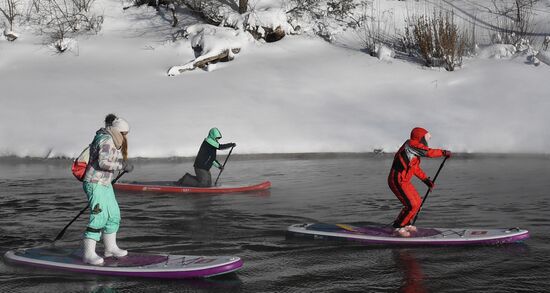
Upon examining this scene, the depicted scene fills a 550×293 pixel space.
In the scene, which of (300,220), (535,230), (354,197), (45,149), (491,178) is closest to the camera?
(535,230)

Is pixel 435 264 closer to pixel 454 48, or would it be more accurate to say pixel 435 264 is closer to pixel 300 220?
pixel 300 220

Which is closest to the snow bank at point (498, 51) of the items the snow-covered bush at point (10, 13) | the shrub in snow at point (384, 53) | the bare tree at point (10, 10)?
the shrub in snow at point (384, 53)

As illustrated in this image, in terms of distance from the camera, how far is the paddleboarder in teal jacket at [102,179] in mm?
7027

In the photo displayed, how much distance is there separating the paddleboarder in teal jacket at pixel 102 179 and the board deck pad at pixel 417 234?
2608 millimetres

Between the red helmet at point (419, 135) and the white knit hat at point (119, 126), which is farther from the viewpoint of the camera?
the red helmet at point (419, 135)

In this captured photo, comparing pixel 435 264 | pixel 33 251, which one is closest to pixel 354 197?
pixel 435 264

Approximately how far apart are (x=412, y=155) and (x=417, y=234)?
0.99 metres

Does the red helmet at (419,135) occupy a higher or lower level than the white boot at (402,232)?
higher

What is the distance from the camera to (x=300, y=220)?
10133 mm

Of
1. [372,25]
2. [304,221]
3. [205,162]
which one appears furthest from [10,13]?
[304,221]

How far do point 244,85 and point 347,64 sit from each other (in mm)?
3642

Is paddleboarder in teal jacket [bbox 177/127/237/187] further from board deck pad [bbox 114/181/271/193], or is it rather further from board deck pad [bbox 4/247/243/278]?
board deck pad [bbox 4/247/243/278]

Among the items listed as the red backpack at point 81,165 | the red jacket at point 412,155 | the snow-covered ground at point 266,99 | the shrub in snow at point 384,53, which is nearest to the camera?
the red backpack at point 81,165

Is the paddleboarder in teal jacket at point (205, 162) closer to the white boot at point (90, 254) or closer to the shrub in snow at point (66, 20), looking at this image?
the white boot at point (90, 254)
